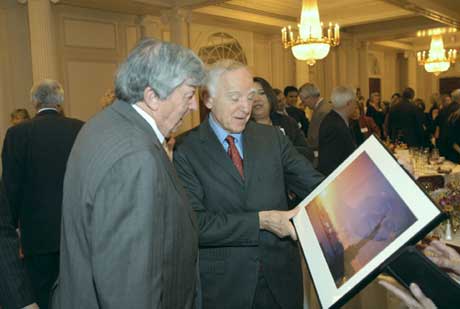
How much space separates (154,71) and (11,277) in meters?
0.75

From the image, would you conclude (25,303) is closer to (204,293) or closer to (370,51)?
(204,293)

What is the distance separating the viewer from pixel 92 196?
1.07m

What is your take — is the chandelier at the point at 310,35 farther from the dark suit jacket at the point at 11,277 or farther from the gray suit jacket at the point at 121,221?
the dark suit jacket at the point at 11,277

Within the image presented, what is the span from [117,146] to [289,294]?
1.07 metres

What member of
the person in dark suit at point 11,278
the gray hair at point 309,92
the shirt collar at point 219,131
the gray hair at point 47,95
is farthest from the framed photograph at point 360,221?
the gray hair at point 309,92

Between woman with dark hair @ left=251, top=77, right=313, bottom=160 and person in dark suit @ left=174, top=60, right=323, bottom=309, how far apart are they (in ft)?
4.06

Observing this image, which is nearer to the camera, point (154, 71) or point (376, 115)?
point (154, 71)

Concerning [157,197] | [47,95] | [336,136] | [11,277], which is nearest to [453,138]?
[336,136]

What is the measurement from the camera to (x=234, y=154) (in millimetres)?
1834

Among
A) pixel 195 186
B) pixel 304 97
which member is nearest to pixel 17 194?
pixel 195 186

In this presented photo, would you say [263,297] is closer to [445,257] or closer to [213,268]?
[213,268]

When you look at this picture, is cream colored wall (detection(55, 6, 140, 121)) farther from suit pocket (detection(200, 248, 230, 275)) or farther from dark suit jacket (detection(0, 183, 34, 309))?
dark suit jacket (detection(0, 183, 34, 309))

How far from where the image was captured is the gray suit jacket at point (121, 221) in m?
1.05

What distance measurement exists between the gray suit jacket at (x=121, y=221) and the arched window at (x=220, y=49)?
8169 mm
